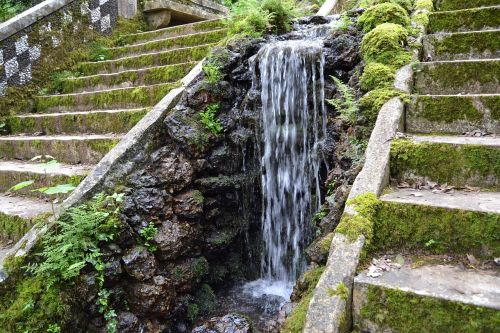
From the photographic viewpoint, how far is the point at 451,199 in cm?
276

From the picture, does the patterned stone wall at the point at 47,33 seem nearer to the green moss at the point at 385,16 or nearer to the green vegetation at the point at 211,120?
the green vegetation at the point at 211,120

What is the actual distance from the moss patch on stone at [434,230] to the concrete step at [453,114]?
129cm

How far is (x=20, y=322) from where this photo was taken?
3.29 meters

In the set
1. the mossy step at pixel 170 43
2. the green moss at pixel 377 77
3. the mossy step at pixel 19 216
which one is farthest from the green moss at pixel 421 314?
the mossy step at pixel 170 43

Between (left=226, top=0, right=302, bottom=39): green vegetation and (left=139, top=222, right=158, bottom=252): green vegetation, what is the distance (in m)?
3.31

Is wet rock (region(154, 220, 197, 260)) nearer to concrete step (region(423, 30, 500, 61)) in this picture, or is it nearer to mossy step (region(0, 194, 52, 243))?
mossy step (region(0, 194, 52, 243))

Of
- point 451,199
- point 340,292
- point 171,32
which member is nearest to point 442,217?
point 451,199

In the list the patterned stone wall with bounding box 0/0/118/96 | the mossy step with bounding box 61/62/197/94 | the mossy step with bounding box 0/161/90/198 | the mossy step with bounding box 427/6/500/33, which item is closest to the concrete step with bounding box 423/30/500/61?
the mossy step with bounding box 427/6/500/33

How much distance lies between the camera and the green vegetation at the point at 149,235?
13.5 feet

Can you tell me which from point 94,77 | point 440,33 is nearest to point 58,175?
point 94,77

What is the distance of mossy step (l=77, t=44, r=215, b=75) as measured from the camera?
6.77 metres

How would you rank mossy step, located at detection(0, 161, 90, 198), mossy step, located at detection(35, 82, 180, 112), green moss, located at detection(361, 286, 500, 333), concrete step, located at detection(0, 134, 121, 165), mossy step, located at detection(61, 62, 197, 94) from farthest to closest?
mossy step, located at detection(61, 62, 197, 94)
mossy step, located at detection(35, 82, 180, 112)
concrete step, located at detection(0, 134, 121, 165)
mossy step, located at detection(0, 161, 90, 198)
green moss, located at detection(361, 286, 500, 333)

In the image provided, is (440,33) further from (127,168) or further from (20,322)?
(20,322)

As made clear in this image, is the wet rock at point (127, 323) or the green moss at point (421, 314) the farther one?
the wet rock at point (127, 323)
